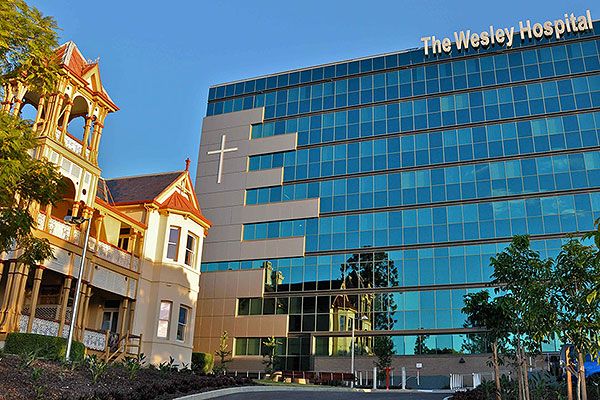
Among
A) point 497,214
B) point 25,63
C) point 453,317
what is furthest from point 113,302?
point 497,214

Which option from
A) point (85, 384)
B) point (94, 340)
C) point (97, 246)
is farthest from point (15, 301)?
point (85, 384)

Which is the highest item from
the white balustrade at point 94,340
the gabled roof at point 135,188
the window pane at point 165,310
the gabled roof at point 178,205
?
the gabled roof at point 135,188

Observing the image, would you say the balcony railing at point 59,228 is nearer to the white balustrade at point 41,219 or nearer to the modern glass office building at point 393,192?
the white balustrade at point 41,219

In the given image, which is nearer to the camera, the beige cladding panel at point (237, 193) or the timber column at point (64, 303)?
the timber column at point (64, 303)

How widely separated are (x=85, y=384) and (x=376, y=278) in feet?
121

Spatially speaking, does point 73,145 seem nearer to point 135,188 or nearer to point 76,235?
point 76,235

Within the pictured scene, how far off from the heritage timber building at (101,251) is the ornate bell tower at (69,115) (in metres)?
0.05

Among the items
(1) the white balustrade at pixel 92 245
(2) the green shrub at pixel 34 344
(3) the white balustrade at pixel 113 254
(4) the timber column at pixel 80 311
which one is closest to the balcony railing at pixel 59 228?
(1) the white balustrade at pixel 92 245

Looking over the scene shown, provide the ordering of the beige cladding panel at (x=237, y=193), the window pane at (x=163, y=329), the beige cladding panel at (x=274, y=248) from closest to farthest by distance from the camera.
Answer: the window pane at (x=163, y=329), the beige cladding panel at (x=274, y=248), the beige cladding panel at (x=237, y=193)

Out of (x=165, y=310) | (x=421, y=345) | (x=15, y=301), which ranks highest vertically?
(x=165, y=310)

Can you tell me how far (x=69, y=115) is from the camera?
1254 inches

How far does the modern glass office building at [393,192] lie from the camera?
50969mm

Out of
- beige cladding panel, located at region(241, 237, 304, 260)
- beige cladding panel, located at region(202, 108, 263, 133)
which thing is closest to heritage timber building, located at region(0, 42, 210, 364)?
beige cladding panel, located at region(241, 237, 304, 260)

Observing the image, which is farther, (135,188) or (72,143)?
(135,188)
